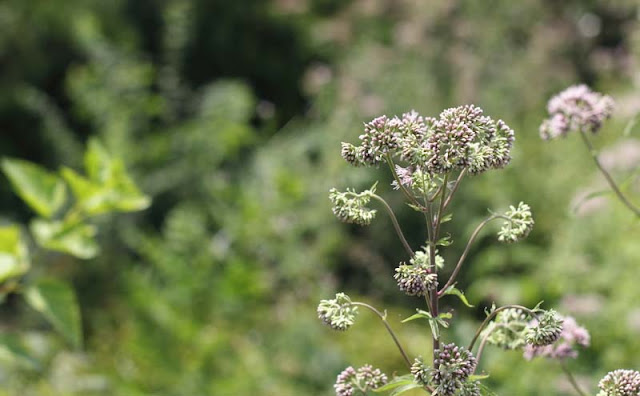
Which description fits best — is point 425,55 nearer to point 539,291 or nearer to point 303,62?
point 303,62

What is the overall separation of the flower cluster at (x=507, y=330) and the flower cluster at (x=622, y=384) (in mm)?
148

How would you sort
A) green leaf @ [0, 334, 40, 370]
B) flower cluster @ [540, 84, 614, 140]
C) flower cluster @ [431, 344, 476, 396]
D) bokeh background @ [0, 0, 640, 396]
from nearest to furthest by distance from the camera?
flower cluster @ [431, 344, 476, 396] < flower cluster @ [540, 84, 614, 140] < green leaf @ [0, 334, 40, 370] < bokeh background @ [0, 0, 640, 396]

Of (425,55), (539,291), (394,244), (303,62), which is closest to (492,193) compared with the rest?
(394,244)

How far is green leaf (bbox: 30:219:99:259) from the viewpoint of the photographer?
169cm

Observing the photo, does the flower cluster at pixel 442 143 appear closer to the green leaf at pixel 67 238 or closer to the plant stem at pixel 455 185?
the plant stem at pixel 455 185

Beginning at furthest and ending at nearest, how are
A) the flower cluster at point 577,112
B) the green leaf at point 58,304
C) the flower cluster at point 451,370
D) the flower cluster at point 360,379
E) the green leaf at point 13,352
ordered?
the green leaf at point 58,304 < the green leaf at point 13,352 < the flower cluster at point 577,112 < the flower cluster at point 360,379 < the flower cluster at point 451,370

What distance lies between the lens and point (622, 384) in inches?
31.4

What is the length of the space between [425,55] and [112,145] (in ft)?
8.93

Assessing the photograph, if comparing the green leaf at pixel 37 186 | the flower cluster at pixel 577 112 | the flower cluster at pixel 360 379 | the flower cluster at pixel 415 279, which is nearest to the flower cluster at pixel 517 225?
the flower cluster at pixel 415 279

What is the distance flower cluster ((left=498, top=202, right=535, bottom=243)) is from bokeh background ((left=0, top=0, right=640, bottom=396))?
3.89 feet

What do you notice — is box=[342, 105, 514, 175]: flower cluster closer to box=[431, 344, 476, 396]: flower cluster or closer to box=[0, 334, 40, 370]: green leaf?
box=[431, 344, 476, 396]: flower cluster

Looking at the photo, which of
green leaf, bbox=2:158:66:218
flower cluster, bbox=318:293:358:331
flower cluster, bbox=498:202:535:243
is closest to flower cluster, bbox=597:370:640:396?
flower cluster, bbox=498:202:535:243

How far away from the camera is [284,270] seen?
4305 millimetres

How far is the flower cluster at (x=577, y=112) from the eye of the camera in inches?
48.2
